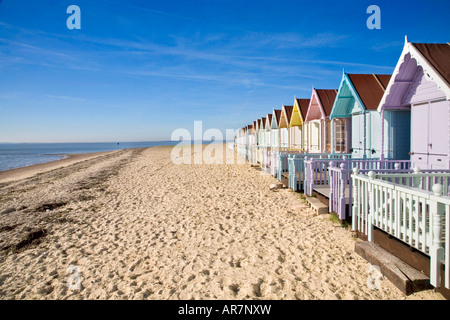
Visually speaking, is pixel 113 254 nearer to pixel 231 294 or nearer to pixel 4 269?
pixel 4 269

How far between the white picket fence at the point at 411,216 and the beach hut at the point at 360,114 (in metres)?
4.56

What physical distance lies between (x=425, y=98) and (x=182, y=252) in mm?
7211

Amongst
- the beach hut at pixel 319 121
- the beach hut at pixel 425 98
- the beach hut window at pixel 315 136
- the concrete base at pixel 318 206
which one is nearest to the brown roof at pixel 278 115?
the beach hut at pixel 319 121

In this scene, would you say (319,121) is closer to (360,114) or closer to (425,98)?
(360,114)

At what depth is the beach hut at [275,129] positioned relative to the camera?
879 inches

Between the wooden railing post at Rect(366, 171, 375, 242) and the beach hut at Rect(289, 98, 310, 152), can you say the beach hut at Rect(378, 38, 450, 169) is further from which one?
the beach hut at Rect(289, 98, 310, 152)

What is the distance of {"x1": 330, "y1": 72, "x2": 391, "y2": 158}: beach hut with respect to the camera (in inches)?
375

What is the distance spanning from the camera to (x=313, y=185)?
840 centimetres

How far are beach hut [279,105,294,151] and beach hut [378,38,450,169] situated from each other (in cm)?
1112

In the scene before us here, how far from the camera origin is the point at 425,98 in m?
6.85

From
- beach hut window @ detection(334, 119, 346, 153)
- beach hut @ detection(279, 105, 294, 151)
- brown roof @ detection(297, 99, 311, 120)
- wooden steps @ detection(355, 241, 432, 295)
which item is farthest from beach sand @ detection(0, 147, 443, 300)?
beach hut @ detection(279, 105, 294, 151)
